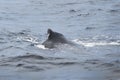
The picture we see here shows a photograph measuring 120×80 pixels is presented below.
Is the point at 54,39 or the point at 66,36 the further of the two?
the point at 66,36

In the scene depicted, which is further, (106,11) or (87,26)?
(106,11)

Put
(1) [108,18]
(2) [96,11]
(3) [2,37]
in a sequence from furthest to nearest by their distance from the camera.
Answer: (2) [96,11], (1) [108,18], (3) [2,37]

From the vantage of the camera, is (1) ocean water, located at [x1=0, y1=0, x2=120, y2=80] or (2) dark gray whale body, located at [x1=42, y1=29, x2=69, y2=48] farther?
(2) dark gray whale body, located at [x1=42, y1=29, x2=69, y2=48]

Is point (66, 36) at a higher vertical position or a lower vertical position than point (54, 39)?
lower

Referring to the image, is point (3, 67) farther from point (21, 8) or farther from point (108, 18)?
point (21, 8)

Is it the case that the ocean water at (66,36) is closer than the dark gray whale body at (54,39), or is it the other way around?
the ocean water at (66,36)

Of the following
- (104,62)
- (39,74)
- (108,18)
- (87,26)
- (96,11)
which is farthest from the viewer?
(96,11)

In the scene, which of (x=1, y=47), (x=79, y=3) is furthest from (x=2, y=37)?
(x=79, y=3)

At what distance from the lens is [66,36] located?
1831 cm

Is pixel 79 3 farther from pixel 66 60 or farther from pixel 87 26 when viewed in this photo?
pixel 66 60

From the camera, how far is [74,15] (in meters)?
24.4

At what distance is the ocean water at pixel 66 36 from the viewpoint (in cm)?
1195

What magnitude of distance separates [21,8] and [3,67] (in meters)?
15.4

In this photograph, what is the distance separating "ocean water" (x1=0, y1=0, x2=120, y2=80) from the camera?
1195 cm
